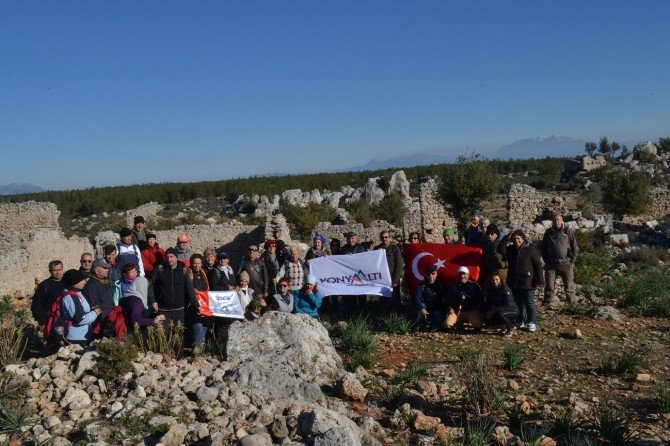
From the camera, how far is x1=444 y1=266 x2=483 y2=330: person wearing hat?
9211 millimetres

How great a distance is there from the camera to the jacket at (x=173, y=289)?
26.6 feet

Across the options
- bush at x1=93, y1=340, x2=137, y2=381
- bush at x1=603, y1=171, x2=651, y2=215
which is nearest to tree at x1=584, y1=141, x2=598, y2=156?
bush at x1=603, y1=171, x2=651, y2=215

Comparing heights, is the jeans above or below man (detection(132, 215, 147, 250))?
below

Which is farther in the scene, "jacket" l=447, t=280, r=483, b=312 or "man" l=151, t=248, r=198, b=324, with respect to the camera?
"jacket" l=447, t=280, r=483, b=312

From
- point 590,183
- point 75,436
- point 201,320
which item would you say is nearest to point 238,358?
point 201,320

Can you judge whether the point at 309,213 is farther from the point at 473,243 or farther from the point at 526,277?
the point at 526,277

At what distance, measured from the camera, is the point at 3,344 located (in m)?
7.08

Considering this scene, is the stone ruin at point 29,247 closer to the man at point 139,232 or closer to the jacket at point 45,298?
the man at point 139,232

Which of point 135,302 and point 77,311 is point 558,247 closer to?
point 135,302

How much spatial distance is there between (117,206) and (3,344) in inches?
1946

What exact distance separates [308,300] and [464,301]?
2721mm

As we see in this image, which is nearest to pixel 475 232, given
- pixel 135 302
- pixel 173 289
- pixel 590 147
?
pixel 173 289

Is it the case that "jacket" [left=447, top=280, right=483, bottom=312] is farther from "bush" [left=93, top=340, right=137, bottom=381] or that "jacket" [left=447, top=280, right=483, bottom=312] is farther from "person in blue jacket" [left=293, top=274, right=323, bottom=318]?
"bush" [left=93, top=340, right=137, bottom=381]

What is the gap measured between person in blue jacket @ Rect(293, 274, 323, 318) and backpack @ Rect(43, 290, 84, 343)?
3.44 m
